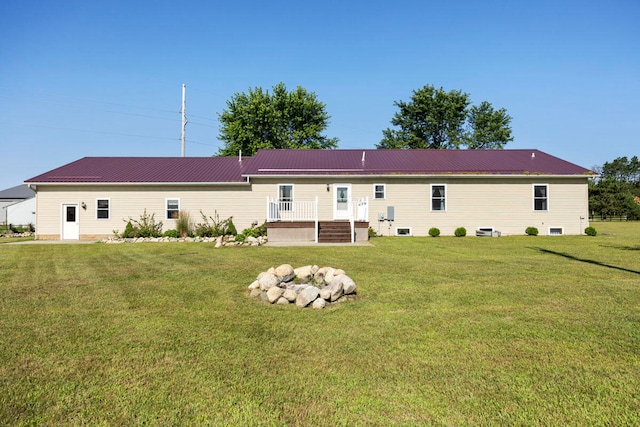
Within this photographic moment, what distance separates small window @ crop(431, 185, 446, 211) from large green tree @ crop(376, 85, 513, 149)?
815 inches

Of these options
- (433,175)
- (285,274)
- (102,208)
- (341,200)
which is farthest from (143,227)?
(285,274)

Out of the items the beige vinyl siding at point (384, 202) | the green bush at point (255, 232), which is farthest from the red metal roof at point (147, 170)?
the green bush at point (255, 232)

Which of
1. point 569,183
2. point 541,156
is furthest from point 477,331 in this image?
point 541,156

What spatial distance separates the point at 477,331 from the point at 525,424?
1844mm

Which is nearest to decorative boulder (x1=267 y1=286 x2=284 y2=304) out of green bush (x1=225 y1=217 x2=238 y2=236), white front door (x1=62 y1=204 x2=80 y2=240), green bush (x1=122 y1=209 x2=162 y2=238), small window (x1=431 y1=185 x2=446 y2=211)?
green bush (x1=225 y1=217 x2=238 y2=236)

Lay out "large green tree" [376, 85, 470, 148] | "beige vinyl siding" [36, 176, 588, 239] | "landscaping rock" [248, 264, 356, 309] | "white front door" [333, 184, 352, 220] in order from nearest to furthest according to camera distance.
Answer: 1. "landscaping rock" [248, 264, 356, 309]
2. "white front door" [333, 184, 352, 220]
3. "beige vinyl siding" [36, 176, 588, 239]
4. "large green tree" [376, 85, 470, 148]

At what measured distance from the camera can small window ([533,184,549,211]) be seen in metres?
19.6

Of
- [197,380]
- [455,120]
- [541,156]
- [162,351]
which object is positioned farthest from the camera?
[455,120]

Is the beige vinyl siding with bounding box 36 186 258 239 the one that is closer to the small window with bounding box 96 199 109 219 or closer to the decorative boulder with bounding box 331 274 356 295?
the small window with bounding box 96 199 109 219

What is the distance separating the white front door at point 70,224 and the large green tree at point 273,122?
15340mm

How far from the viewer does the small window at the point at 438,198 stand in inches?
772

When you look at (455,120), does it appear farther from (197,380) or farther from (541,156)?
(197,380)

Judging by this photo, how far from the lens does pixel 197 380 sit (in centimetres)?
318

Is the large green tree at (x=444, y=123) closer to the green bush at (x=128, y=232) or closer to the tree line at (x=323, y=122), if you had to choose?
the tree line at (x=323, y=122)
